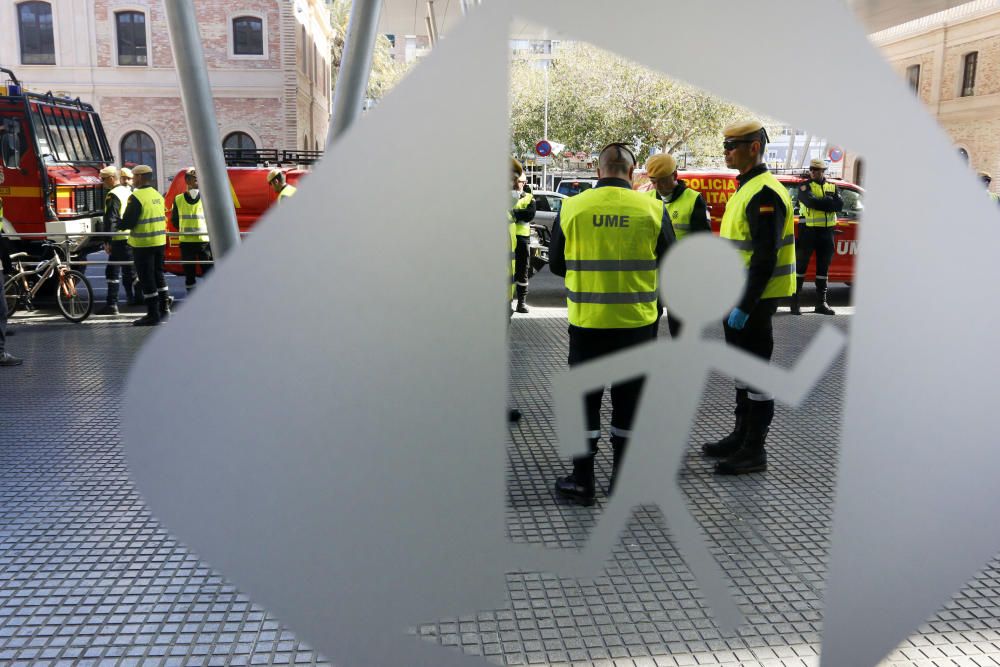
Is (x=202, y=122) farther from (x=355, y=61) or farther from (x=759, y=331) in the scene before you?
(x=759, y=331)

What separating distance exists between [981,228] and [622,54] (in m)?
1.00

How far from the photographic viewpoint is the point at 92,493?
5184 millimetres

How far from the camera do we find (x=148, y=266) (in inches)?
417

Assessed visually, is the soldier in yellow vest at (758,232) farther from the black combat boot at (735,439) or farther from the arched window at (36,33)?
the arched window at (36,33)

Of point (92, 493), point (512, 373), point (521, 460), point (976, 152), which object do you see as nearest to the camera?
point (92, 493)

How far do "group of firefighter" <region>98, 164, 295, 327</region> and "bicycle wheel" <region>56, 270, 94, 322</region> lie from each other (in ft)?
2.01

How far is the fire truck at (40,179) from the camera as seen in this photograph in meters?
12.8

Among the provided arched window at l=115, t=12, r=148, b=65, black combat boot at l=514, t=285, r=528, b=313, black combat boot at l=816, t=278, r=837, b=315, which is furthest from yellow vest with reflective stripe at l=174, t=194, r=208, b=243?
arched window at l=115, t=12, r=148, b=65

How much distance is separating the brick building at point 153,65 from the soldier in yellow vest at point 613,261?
94.8ft

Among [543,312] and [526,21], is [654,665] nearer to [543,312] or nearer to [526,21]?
[526,21]

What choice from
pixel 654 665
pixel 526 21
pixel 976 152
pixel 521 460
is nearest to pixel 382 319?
pixel 526 21

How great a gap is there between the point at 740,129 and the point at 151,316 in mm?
8472

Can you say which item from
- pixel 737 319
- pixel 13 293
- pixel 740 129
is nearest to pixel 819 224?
pixel 740 129

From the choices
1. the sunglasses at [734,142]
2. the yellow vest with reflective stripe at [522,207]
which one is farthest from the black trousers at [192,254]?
the sunglasses at [734,142]
